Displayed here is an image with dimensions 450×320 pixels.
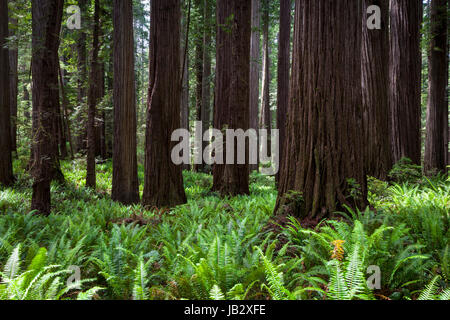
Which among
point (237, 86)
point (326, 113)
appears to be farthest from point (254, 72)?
point (326, 113)

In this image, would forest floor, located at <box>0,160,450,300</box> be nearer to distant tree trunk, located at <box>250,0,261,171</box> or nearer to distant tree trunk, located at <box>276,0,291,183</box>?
distant tree trunk, located at <box>276,0,291,183</box>

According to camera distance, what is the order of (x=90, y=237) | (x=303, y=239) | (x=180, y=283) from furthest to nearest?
(x=90, y=237), (x=303, y=239), (x=180, y=283)

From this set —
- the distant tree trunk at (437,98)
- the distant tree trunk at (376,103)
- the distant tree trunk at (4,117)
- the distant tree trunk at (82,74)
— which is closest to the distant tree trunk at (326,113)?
the distant tree trunk at (376,103)

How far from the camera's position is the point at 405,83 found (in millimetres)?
7559

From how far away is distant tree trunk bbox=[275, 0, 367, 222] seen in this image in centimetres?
410

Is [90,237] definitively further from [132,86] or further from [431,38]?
[431,38]

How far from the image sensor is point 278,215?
4.34 meters

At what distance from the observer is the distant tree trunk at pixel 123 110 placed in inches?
355

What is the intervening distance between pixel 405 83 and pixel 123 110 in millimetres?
7992

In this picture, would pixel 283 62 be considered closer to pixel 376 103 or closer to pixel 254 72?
pixel 254 72

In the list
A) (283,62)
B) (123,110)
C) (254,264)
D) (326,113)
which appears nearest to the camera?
(254,264)

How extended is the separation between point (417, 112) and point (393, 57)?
160 centimetres

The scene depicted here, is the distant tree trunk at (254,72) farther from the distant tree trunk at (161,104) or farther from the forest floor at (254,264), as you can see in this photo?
the forest floor at (254,264)
